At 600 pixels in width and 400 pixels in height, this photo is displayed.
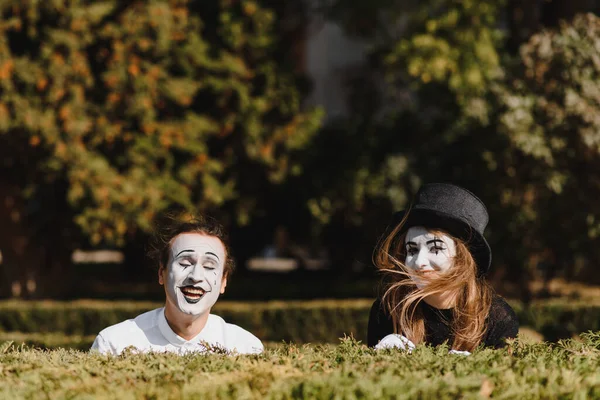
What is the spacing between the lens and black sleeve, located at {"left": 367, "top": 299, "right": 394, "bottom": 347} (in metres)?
4.37

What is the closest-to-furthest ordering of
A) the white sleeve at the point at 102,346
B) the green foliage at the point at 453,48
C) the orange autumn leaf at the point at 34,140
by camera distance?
1. the white sleeve at the point at 102,346
2. the orange autumn leaf at the point at 34,140
3. the green foliage at the point at 453,48

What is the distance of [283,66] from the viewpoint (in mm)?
15117

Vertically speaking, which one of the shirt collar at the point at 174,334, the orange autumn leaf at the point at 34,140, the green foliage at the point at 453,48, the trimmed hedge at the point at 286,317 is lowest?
the trimmed hedge at the point at 286,317

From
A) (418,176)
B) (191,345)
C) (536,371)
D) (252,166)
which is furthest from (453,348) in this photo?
(252,166)

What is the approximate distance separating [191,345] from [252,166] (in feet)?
36.3

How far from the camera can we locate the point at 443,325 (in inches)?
170

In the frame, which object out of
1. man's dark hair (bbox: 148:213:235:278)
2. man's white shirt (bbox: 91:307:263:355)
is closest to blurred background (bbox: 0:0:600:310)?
man's dark hair (bbox: 148:213:235:278)

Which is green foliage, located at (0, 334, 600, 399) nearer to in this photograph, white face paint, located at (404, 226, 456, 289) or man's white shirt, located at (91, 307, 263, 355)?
man's white shirt, located at (91, 307, 263, 355)

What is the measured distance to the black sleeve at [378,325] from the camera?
4367 mm

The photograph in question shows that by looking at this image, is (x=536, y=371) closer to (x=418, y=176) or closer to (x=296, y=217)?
(x=418, y=176)

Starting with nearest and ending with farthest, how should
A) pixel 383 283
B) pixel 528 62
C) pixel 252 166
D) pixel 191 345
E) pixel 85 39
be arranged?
1. pixel 191 345
2. pixel 383 283
3. pixel 528 62
4. pixel 85 39
5. pixel 252 166

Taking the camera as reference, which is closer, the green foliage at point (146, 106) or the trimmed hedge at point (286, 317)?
the trimmed hedge at point (286, 317)

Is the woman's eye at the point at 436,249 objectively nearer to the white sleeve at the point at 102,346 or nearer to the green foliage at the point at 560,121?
the white sleeve at the point at 102,346

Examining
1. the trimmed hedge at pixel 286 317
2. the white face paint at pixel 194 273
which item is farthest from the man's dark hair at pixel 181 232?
the trimmed hedge at pixel 286 317
